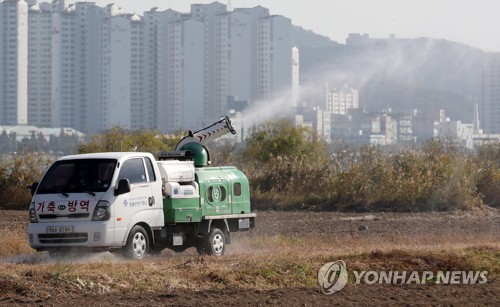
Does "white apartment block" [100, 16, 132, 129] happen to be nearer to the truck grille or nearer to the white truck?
the white truck

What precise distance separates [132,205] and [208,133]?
14.3 feet

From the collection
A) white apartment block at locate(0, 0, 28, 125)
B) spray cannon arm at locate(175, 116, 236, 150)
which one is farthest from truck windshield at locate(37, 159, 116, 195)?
white apartment block at locate(0, 0, 28, 125)

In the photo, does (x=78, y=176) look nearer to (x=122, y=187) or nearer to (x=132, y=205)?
(x=122, y=187)

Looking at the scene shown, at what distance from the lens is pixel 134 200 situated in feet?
64.6

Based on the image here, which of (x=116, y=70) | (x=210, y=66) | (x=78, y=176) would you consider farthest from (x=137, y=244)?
(x=210, y=66)

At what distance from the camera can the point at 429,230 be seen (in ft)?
92.4

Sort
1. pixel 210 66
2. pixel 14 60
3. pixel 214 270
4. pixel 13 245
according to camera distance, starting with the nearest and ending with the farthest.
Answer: pixel 214 270, pixel 13 245, pixel 14 60, pixel 210 66

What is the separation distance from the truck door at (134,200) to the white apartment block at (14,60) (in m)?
174

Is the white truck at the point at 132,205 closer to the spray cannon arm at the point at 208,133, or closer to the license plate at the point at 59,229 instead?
the license plate at the point at 59,229

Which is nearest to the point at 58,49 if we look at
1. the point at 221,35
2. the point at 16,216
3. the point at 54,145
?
the point at 221,35

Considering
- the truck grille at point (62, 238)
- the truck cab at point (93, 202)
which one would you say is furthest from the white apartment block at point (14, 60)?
the truck grille at point (62, 238)

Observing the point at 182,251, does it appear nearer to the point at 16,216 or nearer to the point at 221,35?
the point at 16,216

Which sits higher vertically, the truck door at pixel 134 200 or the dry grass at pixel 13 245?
the truck door at pixel 134 200

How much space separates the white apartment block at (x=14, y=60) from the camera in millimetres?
190875
